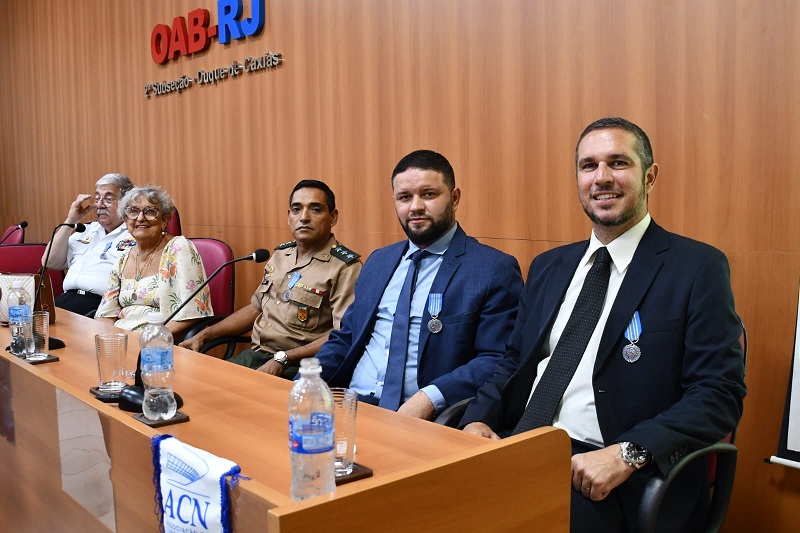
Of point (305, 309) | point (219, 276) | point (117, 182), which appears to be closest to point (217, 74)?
point (117, 182)

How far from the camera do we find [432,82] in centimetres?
361

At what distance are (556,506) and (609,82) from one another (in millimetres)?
1985

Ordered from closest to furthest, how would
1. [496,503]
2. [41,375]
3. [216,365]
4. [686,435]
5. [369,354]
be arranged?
1. [496,503]
2. [686,435]
3. [41,375]
4. [216,365]
5. [369,354]

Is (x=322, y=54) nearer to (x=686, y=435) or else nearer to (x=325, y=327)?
(x=325, y=327)

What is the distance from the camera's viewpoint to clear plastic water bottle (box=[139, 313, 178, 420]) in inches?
68.9

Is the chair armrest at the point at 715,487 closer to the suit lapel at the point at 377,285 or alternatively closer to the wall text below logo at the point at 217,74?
the suit lapel at the point at 377,285

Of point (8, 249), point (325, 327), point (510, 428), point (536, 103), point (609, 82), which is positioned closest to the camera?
point (510, 428)

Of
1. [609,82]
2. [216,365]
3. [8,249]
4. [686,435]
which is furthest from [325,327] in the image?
[8,249]

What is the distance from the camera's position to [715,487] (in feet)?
6.09

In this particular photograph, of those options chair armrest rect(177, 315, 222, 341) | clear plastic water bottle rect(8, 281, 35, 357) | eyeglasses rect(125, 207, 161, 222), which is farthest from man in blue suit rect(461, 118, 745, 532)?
eyeglasses rect(125, 207, 161, 222)

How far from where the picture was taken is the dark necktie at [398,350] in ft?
8.19

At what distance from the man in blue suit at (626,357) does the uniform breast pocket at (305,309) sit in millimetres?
1263

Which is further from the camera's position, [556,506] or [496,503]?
[556,506]

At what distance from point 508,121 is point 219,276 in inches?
67.2
